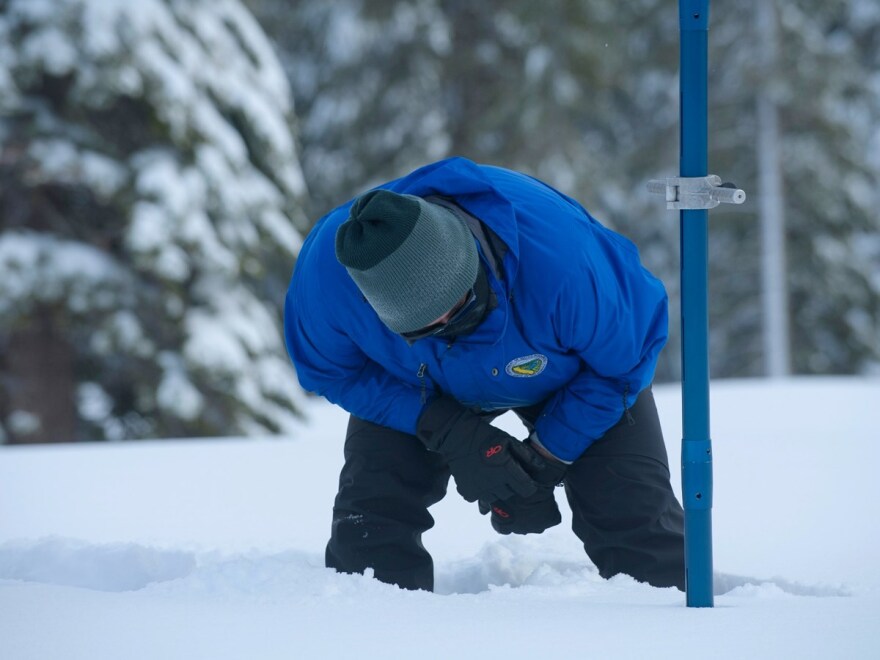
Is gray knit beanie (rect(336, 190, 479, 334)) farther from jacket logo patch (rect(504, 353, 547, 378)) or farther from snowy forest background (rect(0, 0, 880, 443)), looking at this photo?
snowy forest background (rect(0, 0, 880, 443))

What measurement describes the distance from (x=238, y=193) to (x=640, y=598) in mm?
5603

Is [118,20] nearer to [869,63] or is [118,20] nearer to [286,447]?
[286,447]

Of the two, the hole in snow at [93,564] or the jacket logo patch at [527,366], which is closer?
the jacket logo patch at [527,366]

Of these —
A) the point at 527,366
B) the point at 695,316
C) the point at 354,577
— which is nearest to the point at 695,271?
the point at 695,316

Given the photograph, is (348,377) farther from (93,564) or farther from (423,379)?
(93,564)

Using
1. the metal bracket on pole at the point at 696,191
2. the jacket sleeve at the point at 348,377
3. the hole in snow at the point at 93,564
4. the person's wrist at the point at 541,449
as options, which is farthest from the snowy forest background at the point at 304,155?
the metal bracket on pole at the point at 696,191

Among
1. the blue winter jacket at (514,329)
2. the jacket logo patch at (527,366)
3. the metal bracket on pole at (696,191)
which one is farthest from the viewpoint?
the jacket logo patch at (527,366)

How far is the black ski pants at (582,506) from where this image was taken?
2877 millimetres

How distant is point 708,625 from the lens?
6.40 feet

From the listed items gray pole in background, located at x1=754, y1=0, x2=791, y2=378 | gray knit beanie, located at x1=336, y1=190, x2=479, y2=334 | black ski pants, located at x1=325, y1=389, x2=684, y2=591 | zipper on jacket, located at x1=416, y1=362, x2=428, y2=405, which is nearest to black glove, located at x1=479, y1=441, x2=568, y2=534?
black ski pants, located at x1=325, y1=389, x2=684, y2=591

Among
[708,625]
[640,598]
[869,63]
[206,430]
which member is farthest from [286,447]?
[869,63]

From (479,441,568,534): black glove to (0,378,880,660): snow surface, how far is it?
119mm

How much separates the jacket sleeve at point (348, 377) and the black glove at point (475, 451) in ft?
0.34

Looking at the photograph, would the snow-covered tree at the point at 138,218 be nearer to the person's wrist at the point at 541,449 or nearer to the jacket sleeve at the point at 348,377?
the jacket sleeve at the point at 348,377
